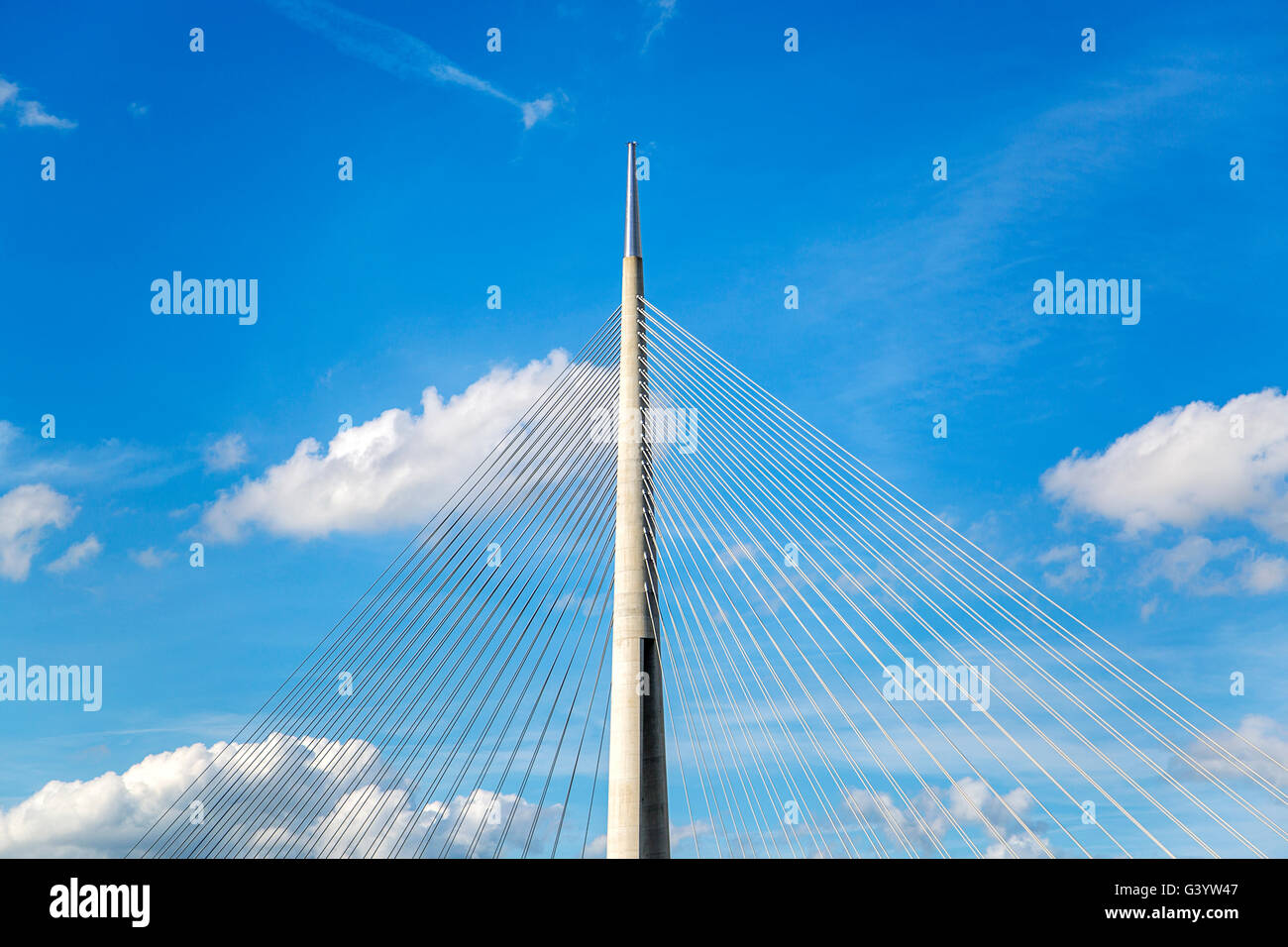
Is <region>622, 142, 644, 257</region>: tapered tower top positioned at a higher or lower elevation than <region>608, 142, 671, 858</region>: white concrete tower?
higher

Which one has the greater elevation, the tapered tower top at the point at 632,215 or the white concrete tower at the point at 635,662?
the tapered tower top at the point at 632,215
